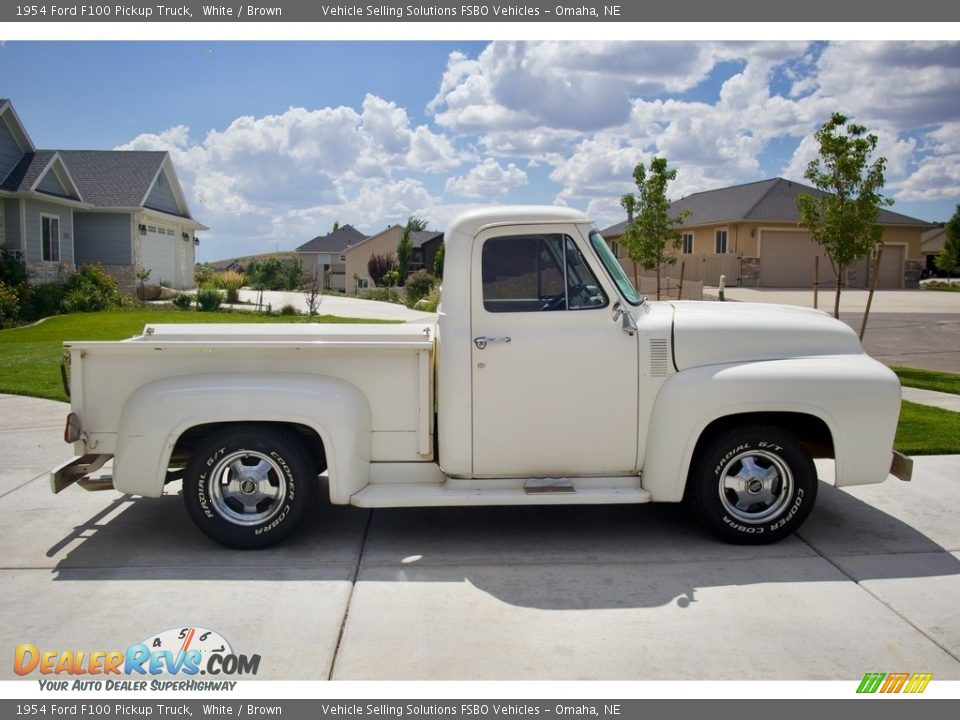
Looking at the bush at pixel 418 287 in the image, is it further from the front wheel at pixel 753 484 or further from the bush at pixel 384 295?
the front wheel at pixel 753 484

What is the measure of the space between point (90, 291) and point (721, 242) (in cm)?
3012

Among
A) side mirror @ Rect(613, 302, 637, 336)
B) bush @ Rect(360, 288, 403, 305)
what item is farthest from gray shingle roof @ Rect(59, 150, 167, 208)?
side mirror @ Rect(613, 302, 637, 336)

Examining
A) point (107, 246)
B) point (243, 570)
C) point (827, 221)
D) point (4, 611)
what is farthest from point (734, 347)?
point (107, 246)

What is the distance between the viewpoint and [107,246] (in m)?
31.6

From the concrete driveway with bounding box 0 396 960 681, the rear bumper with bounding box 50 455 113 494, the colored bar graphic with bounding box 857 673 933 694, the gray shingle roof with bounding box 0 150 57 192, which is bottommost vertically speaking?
the colored bar graphic with bounding box 857 673 933 694

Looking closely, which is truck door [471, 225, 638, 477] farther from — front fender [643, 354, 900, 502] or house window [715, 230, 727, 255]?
house window [715, 230, 727, 255]

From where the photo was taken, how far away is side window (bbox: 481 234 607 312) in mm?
5469

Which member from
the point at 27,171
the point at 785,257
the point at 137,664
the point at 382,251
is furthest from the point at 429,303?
the point at 382,251

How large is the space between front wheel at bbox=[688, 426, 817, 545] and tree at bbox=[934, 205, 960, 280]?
70235 mm

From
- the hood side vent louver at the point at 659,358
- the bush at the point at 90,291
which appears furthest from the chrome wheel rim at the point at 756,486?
the bush at the point at 90,291

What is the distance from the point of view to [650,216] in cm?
1964

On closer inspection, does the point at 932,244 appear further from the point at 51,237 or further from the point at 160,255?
the point at 51,237

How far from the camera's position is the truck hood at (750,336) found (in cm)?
546

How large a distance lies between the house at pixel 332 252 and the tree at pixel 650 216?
59.5 metres
